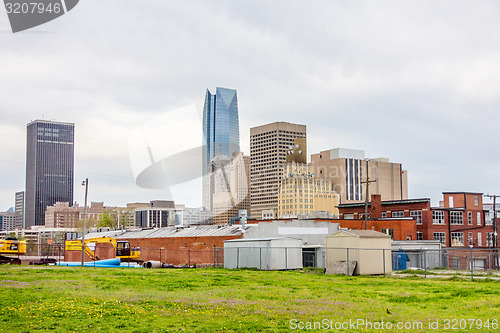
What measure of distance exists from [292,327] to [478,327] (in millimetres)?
5700

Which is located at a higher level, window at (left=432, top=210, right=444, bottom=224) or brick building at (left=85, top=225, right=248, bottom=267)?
window at (left=432, top=210, right=444, bottom=224)

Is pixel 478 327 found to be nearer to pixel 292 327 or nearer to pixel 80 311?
pixel 292 327

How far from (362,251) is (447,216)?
167 ft

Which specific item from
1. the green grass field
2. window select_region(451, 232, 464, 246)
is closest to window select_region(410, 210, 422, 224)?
window select_region(451, 232, 464, 246)

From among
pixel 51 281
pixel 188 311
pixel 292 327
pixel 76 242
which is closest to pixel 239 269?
pixel 51 281

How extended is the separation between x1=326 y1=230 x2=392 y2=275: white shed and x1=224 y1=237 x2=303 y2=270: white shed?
435 cm

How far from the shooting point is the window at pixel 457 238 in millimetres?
85812

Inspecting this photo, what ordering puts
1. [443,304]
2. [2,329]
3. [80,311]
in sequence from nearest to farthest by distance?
[2,329] → [80,311] → [443,304]

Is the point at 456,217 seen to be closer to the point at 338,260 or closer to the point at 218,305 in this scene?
the point at 338,260

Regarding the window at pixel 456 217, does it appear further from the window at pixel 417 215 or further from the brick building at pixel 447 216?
the window at pixel 417 215

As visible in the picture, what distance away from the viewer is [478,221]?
90.5 m

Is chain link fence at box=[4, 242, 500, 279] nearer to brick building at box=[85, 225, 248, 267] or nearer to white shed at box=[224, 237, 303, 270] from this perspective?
white shed at box=[224, 237, 303, 270]

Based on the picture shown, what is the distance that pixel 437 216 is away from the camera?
85.8m

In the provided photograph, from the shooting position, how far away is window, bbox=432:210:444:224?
→ 8531 centimetres
